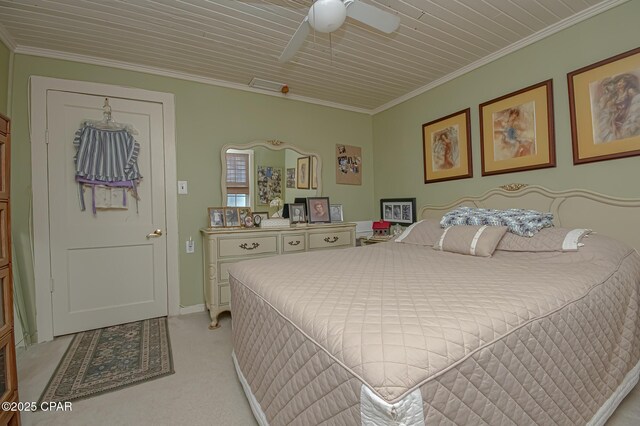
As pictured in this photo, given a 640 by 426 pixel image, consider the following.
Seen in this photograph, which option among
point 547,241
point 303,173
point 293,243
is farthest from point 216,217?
point 547,241

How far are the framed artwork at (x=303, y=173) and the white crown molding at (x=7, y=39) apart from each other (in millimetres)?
2542

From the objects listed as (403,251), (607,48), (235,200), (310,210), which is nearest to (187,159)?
(235,200)

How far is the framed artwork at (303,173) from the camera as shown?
3.43 meters

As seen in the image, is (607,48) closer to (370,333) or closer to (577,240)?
(577,240)

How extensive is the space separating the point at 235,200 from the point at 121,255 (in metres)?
1.15

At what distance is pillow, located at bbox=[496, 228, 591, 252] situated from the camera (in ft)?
5.65

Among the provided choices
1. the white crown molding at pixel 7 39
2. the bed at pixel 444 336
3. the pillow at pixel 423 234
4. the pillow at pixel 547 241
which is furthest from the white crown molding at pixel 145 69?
the pillow at pixel 547 241

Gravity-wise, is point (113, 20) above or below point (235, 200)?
above

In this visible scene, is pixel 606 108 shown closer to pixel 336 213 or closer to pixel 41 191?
pixel 336 213

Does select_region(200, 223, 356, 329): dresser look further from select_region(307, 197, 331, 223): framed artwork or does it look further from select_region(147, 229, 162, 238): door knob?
select_region(147, 229, 162, 238): door knob

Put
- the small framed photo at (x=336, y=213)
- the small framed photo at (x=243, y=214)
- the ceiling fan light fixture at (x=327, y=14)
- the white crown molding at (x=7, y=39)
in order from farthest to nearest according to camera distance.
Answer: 1. the small framed photo at (x=336, y=213)
2. the small framed photo at (x=243, y=214)
3. the white crown molding at (x=7, y=39)
4. the ceiling fan light fixture at (x=327, y=14)

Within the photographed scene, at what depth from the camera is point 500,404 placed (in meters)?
0.79

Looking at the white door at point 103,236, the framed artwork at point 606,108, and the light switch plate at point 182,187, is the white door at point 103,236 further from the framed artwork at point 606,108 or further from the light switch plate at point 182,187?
the framed artwork at point 606,108

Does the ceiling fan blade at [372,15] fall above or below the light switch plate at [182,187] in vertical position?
above
